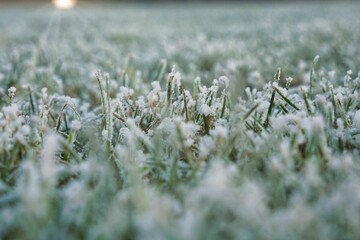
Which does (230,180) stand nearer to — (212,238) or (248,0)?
(212,238)

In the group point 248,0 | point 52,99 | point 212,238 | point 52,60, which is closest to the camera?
point 212,238

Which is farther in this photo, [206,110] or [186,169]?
[206,110]

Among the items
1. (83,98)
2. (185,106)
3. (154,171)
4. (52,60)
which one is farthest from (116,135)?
(52,60)

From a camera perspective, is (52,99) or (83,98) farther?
(83,98)

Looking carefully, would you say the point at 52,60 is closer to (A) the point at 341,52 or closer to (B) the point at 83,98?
(B) the point at 83,98

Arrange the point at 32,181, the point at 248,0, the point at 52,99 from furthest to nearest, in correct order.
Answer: the point at 248,0 → the point at 52,99 → the point at 32,181

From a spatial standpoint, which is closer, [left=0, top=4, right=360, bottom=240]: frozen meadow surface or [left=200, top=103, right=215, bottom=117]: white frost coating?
[left=0, top=4, right=360, bottom=240]: frozen meadow surface

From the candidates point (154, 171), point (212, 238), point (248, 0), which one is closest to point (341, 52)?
point (154, 171)

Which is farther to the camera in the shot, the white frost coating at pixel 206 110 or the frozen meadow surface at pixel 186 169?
the white frost coating at pixel 206 110

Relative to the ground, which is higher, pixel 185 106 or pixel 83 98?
pixel 185 106
